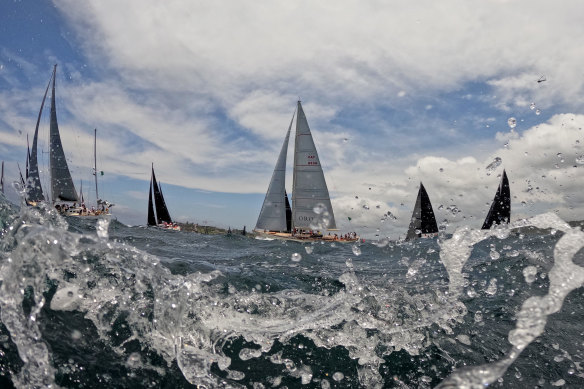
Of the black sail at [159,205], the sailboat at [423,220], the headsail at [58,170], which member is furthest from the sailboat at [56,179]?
the sailboat at [423,220]

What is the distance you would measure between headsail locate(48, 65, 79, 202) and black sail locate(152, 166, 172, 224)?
13176mm

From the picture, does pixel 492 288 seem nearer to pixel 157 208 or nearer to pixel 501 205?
pixel 501 205

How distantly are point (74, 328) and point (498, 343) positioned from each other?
14.2 feet

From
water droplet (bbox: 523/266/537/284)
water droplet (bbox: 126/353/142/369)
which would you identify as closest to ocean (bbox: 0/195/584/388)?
water droplet (bbox: 126/353/142/369)

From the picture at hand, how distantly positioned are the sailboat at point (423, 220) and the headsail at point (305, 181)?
8.36 metres

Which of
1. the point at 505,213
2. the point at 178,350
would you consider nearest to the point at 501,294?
the point at 178,350

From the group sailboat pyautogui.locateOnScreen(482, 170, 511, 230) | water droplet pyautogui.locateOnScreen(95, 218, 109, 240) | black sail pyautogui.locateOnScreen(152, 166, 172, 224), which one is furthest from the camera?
black sail pyautogui.locateOnScreen(152, 166, 172, 224)

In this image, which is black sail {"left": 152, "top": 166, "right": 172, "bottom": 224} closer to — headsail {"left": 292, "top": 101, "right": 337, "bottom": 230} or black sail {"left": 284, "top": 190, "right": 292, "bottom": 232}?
black sail {"left": 284, "top": 190, "right": 292, "bottom": 232}

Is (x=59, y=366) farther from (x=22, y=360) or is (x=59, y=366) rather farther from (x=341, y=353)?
(x=341, y=353)

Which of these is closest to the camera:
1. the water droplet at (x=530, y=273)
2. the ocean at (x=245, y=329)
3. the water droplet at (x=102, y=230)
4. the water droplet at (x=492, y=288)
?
the ocean at (x=245, y=329)

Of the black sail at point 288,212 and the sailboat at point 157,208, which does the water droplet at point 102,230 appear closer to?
the black sail at point 288,212

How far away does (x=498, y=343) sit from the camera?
13.0ft

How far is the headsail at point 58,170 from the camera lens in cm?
3419

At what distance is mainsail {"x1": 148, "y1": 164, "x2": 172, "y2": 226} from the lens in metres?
51.0
